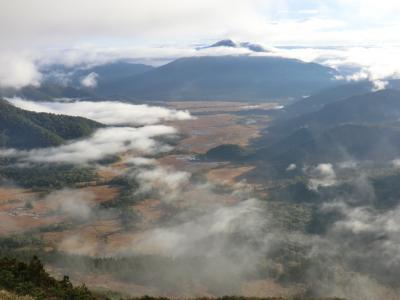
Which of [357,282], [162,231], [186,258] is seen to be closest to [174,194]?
[162,231]

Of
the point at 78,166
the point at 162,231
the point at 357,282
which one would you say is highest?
the point at 78,166

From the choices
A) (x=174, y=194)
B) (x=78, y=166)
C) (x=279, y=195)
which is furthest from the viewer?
(x=78, y=166)

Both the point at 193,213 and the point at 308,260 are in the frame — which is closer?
the point at 308,260

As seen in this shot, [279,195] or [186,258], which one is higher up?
[279,195]

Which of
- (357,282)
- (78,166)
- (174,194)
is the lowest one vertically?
(357,282)

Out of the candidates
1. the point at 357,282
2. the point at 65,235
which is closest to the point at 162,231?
the point at 65,235

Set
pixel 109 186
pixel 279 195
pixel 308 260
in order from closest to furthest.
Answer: pixel 308 260 → pixel 279 195 → pixel 109 186

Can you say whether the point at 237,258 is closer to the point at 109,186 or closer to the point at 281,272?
the point at 281,272

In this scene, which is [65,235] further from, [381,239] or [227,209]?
[381,239]

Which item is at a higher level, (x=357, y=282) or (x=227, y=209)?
(x=227, y=209)
